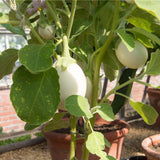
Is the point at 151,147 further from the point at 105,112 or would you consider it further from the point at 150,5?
the point at 150,5

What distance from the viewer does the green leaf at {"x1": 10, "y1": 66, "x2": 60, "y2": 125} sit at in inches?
10.3

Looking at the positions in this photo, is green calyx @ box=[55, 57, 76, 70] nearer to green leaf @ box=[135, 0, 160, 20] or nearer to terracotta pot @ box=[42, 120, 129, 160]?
green leaf @ box=[135, 0, 160, 20]

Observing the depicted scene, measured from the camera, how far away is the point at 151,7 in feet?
0.69

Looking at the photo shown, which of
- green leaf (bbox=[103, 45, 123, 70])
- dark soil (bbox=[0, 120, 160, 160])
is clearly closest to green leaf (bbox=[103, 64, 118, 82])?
green leaf (bbox=[103, 45, 123, 70])

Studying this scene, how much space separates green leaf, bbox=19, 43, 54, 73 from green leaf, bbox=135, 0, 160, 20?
→ 0.11 meters

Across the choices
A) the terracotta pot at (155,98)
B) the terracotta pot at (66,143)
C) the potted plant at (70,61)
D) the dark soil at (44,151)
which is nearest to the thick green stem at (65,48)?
the potted plant at (70,61)

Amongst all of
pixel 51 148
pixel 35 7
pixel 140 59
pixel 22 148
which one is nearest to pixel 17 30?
pixel 35 7

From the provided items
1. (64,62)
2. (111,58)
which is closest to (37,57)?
(64,62)

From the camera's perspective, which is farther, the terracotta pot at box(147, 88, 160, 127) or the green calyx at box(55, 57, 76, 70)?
the terracotta pot at box(147, 88, 160, 127)

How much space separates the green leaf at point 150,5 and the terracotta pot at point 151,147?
621 mm

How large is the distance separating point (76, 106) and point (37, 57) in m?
0.07

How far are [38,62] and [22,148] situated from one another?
1.17m

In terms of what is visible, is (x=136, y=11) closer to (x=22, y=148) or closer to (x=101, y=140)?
(x=101, y=140)

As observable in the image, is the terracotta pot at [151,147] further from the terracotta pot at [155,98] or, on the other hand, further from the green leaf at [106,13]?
the terracotta pot at [155,98]
